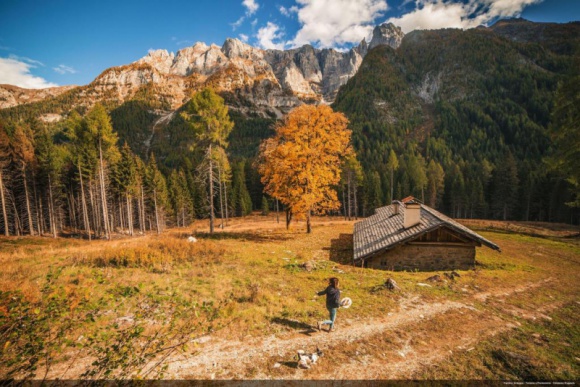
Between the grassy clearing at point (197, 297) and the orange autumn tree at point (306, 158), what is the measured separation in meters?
4.87

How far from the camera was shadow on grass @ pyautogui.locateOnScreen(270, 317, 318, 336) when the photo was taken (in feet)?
27.4

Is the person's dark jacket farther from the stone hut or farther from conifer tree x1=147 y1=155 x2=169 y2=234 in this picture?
conifer tree x1=147 y1=155 x2=169 y2=234

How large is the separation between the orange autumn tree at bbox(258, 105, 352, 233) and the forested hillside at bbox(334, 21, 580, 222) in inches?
769

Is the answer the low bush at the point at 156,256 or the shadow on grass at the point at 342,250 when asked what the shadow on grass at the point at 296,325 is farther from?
the shadow on grass at the point at 342,250

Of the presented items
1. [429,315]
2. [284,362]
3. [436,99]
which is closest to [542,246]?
[429,315]

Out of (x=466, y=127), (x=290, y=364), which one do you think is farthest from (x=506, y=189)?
(x=466, y=127)

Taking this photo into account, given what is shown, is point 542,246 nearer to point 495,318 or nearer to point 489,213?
point 495,318

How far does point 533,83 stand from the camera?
146500mm

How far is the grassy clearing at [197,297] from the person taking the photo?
5.25 metres

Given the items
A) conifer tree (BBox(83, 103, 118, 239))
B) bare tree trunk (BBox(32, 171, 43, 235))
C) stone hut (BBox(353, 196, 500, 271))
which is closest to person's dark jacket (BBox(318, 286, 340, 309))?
stone hut (BBox(353, 196, 500, 271))

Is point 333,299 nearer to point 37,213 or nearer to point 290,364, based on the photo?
point 290,364

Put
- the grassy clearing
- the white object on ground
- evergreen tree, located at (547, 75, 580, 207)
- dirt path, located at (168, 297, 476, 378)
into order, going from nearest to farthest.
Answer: the grassy clearing < dirt path, located at (168, 297, 476, 378) < the white object on ground < evergreen tree, located at (547, 75, 580, 207)

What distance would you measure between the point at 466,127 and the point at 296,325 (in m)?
166

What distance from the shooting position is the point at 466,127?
443 ft
